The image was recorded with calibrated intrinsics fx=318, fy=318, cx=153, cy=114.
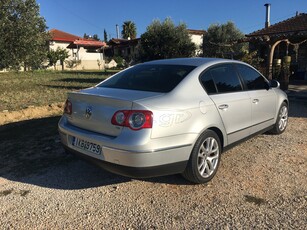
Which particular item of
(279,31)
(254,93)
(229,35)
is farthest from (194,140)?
(229,35)

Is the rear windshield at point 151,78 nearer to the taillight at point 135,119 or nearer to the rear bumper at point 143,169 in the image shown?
the taillight at point 135,119

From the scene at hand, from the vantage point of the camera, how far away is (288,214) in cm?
330

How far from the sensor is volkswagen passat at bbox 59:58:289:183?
339 centimetres

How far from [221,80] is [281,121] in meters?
2.45

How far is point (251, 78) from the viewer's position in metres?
5.21

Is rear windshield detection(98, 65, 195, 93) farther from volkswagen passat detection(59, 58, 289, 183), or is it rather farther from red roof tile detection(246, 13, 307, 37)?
red roof tile detection(246, 13, 307, 37)

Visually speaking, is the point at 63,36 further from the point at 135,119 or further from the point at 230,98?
the point at 135,119

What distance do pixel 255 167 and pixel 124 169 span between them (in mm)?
2120

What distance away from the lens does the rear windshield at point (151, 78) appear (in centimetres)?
397

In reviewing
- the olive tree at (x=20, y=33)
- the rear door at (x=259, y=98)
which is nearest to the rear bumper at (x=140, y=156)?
the rear door at (x=259, y=98)

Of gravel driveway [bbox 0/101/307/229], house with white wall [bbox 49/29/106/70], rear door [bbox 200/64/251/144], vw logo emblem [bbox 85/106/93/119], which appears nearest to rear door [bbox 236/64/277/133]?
rear door [bbox 200/64/251/144]

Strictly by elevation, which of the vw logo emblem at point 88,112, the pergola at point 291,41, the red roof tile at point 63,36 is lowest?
the vw logo emblem at point 88,112

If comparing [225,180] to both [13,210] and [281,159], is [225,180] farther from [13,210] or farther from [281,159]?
[13,210]

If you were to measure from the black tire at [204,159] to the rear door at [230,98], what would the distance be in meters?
0.34
